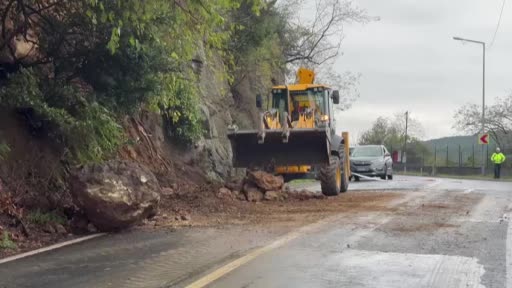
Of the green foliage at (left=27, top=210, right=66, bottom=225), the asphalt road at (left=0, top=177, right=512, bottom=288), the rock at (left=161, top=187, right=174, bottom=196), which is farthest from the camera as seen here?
the rock at (left=161, top=187, right=174, bottom=196)

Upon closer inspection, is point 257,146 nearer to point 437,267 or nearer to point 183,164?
point 183,164

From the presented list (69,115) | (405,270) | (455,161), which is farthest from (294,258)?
(455,161)

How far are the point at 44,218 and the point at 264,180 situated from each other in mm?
5717

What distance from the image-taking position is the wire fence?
43.3 metres

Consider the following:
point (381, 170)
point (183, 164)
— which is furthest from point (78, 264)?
point (381, 170)

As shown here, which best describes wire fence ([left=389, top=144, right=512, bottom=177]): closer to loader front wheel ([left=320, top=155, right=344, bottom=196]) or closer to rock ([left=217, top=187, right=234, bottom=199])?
loader front wheel ([left=320, top=155, right=344, bottom=196])

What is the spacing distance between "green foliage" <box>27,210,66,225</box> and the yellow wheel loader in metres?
6.24

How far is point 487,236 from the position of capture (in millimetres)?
9086

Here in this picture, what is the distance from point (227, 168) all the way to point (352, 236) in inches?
489

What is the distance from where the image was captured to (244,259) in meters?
7.37

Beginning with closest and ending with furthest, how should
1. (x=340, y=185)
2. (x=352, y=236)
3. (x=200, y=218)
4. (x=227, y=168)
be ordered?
(x=352, y=236) < (x=200, y=218) < (x=340, y=185) < (x=227, y=168)

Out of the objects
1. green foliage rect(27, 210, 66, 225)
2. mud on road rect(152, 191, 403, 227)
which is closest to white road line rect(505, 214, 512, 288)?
mud on road rect(152, 191, 403, 227)

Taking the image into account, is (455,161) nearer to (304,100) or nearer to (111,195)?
(304,100)

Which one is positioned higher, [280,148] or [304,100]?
[304,100]
